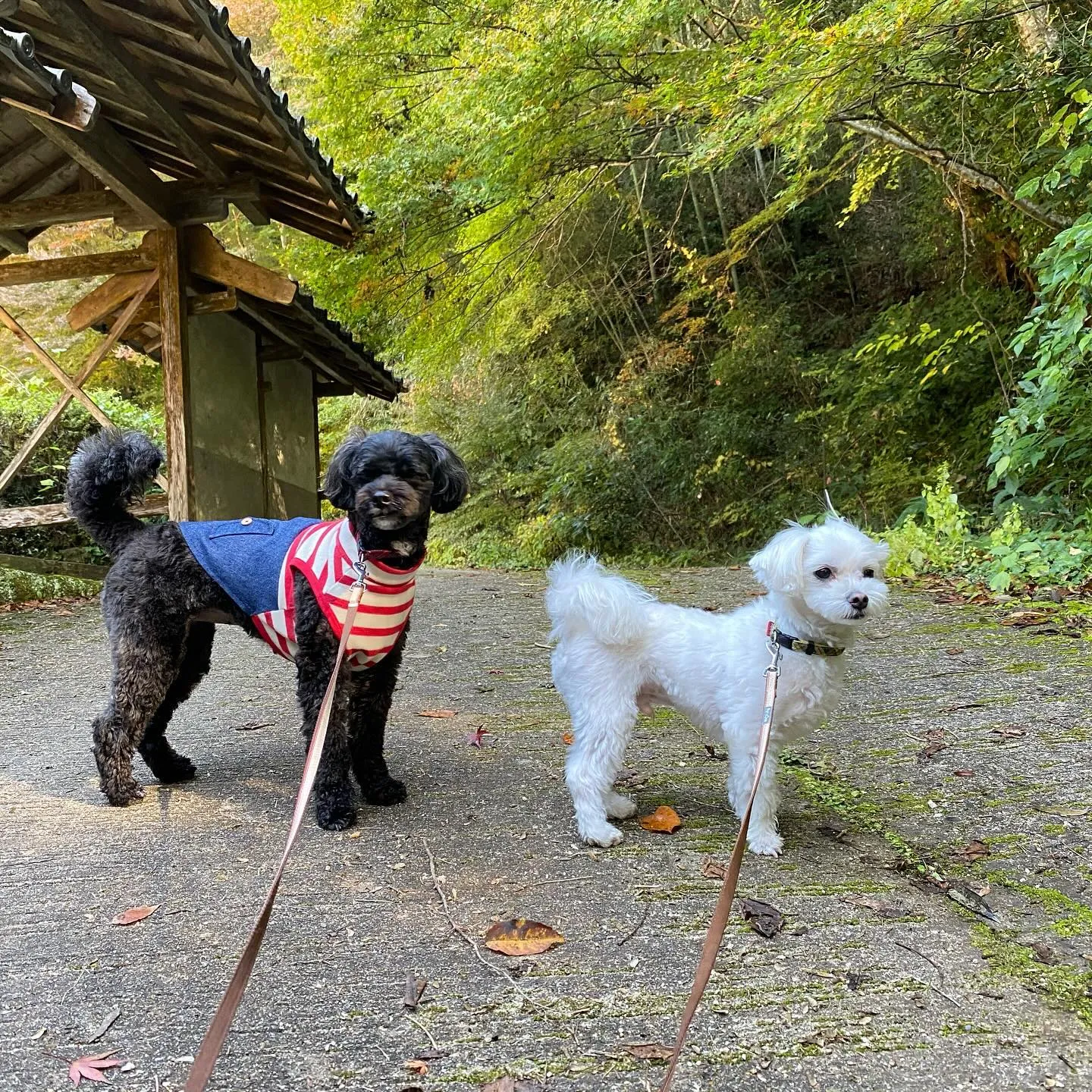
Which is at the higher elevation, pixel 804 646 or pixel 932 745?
pixel 804 646

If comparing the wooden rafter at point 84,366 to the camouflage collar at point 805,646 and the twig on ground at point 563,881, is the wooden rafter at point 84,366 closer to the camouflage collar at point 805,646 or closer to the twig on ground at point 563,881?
the twig on ground at point 563,881

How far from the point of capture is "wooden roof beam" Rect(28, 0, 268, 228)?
4.54 meters

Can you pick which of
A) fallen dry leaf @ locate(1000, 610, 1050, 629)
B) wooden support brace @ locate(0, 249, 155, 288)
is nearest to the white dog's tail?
fallen dry leaf @ locate(1000, 610, 1050, 629)

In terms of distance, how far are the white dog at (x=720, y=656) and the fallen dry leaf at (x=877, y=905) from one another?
0.33 meters

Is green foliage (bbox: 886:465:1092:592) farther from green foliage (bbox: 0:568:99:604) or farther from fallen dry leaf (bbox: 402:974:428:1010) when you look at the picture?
green foliage (bbox: 0:568:99:604)

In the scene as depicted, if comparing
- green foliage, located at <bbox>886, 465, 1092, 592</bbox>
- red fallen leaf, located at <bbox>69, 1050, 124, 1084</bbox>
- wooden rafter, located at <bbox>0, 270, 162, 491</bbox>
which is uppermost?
wooden rafter, located at <bbox>0, 270, 162, 491</bbox>

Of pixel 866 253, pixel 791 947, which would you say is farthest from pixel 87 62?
pixel 866 253

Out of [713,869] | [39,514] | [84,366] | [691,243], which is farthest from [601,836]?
[691,243]

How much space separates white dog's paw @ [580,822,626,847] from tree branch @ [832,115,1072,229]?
7287 millimetres

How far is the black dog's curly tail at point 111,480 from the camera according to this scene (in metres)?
3.20

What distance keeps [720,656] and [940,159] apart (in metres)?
7.72

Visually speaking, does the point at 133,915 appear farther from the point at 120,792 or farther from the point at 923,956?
the point at 923,956

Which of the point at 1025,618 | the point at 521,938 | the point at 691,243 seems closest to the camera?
the point at 521,938

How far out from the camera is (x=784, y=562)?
2.40 m
